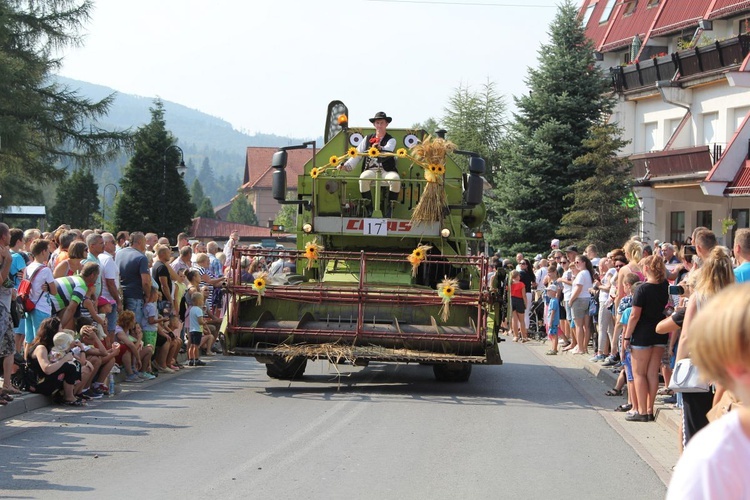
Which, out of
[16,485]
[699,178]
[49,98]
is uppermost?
[49,98]

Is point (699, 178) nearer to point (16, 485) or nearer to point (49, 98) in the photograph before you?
point (49, 98)

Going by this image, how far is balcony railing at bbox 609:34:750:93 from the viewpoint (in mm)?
33406

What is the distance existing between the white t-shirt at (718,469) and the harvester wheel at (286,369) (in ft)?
40.6

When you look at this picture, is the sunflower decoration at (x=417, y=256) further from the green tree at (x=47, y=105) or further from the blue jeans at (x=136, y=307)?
the green tree at (x=47, y=105)

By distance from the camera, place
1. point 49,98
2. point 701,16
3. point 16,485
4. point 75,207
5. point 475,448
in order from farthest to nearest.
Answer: point 75,207, point 701,16, point 49,98, point 475,448, point 16,485

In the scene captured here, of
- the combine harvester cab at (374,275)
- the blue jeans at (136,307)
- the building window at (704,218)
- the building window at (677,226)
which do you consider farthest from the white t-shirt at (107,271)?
the building window at (677,226)

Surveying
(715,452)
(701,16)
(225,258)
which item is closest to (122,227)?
(701,16)

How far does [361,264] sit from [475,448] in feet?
14.4

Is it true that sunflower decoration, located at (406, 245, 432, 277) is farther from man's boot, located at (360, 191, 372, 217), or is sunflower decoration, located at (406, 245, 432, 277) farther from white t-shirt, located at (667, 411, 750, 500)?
white t-shirt, located at (667, 411, 750, 500)

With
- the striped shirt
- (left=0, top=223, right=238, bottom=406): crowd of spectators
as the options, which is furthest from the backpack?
the striped shirt

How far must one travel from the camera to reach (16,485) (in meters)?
7.97

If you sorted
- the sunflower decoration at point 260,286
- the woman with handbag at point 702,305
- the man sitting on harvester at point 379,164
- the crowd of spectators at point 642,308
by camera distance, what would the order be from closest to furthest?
the woman with handbag at point 702,305
the crowd of spectators at point 642,308
the sunflower decoration at point 260,286
the man sitting on harvester at point 379,164

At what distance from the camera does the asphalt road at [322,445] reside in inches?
316

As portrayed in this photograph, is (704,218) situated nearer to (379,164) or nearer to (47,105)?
(47,105)
